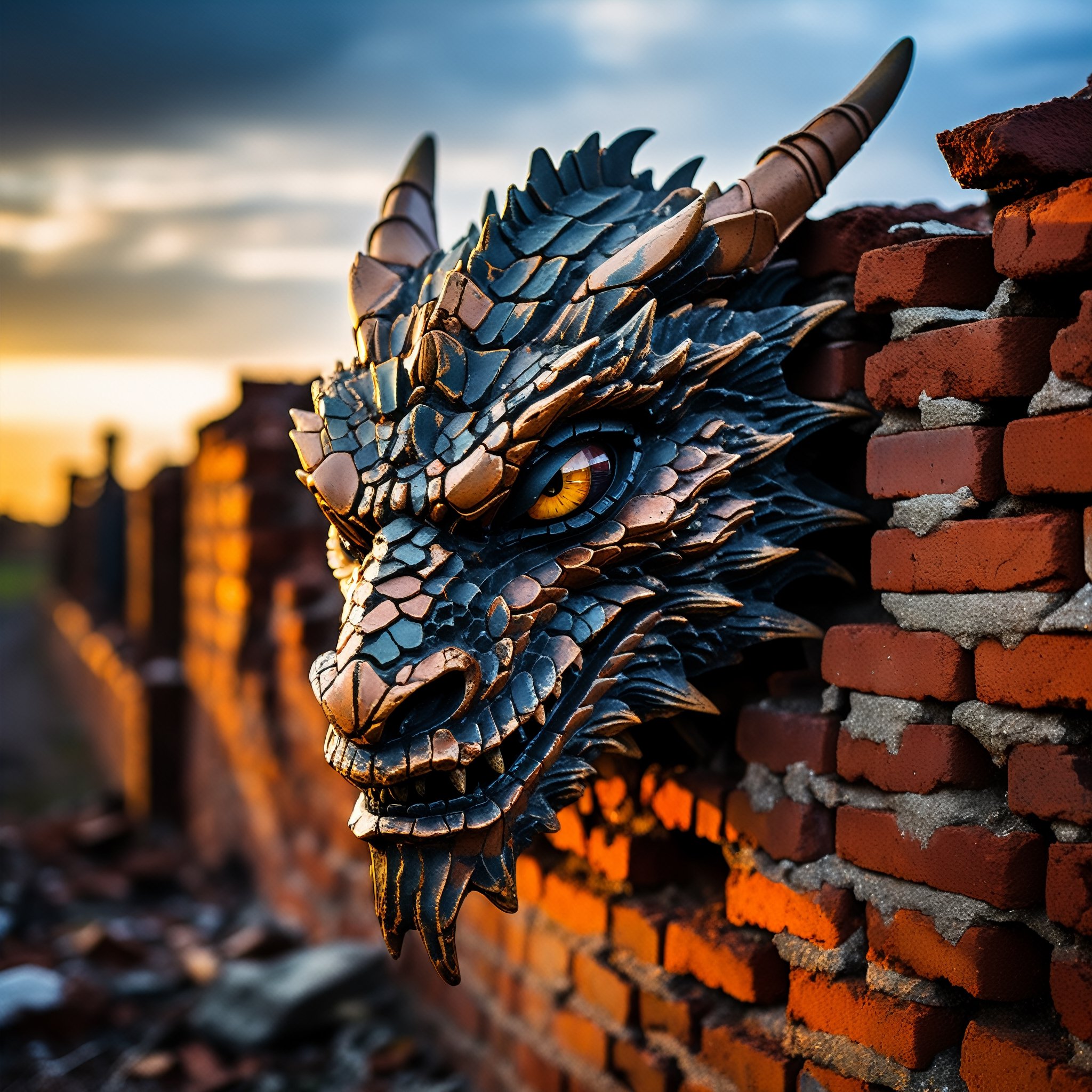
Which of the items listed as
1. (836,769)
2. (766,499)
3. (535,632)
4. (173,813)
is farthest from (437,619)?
(173,813)

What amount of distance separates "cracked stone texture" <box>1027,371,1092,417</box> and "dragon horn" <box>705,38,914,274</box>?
0.57 meters

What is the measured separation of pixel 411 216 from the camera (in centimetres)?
245

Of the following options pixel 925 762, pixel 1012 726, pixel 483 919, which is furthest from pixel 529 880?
pixel 1012 726

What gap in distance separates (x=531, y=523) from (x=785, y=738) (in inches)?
26.4

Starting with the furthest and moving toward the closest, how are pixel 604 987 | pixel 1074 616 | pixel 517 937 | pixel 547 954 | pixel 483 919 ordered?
1. pixel 483 919
2. pixel 517 937
3. pixel 547 954
4. pixel 604 987
5. pixel 1074 616

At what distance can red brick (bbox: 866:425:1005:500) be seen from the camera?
72.3 inches

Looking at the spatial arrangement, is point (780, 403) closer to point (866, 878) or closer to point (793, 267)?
point (793, 267)

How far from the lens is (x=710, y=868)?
257cm

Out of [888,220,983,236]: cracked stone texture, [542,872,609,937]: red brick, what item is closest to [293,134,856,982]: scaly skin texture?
[888,220,983,236]: cracked stone texture

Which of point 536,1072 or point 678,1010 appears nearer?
point 678,1010

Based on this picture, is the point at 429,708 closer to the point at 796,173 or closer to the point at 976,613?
the point at 976,613

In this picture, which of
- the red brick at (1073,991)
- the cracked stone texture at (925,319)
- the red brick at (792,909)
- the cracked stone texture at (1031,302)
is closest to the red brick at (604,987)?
the red brick at (792,909)

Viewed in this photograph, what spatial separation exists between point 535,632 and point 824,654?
584 mm

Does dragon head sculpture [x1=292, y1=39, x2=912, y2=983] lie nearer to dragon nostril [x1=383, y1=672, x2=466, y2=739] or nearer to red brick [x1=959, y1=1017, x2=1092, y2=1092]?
dragon nostril [x1=383, y1=672, x2=466, y2=739]
